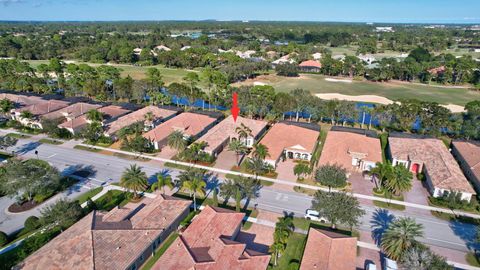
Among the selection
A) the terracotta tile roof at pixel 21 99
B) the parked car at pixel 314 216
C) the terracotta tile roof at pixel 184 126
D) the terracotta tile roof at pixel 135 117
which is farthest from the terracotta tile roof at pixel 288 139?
the terracotta tile roof at pixel 21 99

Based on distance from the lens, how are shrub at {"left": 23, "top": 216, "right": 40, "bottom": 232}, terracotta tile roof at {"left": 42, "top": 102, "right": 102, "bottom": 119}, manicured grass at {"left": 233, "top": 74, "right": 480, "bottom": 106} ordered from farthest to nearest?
manicured grass at {"left": 233, "top": 74, "right": 480, "bottom": 106}
terracotta tile roof at {"left": 42, "top": 102, "right": 102, "bottom": 119}
shrub at {"left": 23, "top": 216, "right": 40, "bottom": 232}

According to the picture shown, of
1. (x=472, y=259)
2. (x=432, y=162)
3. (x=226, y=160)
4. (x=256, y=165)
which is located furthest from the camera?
(x=226, y=160)

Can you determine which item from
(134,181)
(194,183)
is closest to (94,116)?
(134,181)

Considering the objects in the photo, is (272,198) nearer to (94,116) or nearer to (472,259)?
(472,259)

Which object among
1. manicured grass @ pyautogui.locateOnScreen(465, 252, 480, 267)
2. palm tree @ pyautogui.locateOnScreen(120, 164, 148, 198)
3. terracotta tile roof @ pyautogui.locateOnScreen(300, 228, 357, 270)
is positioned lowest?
manicured grass @ pyautogui.locateOnScreen(465, 252, 480, 267)

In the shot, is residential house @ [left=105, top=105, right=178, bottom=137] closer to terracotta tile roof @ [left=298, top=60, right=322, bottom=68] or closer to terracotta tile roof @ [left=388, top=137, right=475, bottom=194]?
terracotta tile roof @ [left=388, top=137, right=475, bottom=194]

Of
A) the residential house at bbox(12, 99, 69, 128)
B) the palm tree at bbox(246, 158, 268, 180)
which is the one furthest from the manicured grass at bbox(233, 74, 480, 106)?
Answer: the residential house at bbox(12, 99, 69, 128)

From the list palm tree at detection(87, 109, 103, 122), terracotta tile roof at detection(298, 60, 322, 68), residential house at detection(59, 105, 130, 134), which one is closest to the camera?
palm tree at detection(87, 109, 103, 122)
